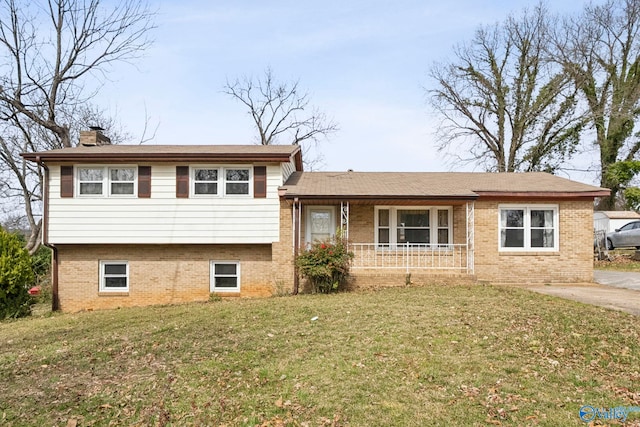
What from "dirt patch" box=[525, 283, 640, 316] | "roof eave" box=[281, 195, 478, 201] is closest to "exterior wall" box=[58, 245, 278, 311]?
"roof eave" box=[281, 195, 478, 201]

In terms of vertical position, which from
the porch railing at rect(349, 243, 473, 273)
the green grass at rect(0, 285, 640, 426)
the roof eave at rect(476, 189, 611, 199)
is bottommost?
the green grass at rect(0, 285, 640, 426)

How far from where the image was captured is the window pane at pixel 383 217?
48.3 feet

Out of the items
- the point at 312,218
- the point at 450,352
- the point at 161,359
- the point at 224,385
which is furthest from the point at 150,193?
the point at 450,352

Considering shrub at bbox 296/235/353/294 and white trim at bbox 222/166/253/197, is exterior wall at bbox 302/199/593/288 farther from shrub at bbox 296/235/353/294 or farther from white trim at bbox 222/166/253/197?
white trim at bbox 222/166/253/197

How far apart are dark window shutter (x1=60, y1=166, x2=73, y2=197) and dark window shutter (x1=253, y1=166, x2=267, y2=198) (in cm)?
570

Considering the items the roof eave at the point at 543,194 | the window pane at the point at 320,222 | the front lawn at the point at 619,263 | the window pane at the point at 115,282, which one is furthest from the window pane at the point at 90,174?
the front lawn at the point at 619,263

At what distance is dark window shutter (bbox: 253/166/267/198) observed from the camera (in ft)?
46.2

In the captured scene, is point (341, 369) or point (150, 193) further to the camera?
point (150, 193)

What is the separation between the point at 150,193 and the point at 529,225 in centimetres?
1197

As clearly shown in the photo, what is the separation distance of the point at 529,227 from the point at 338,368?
10.6 m

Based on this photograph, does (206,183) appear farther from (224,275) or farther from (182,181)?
(224,275)

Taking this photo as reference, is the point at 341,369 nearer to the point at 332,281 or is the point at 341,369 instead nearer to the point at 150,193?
the point at 332,281

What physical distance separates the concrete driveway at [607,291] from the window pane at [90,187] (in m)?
13.1

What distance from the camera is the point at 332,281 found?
43.0 ft
